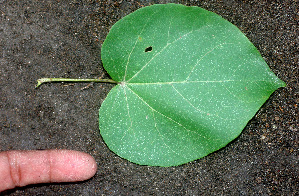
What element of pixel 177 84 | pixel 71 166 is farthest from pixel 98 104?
pixel 177 84

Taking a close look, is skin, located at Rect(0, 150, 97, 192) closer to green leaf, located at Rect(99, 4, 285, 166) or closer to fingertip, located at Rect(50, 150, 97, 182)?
fingertip, located at Rect(50, 150, 97, 182)

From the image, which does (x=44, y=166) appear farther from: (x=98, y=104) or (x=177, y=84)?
(x=177, y=84)

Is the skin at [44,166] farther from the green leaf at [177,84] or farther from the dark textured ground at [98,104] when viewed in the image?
the green leaf at [177,84]

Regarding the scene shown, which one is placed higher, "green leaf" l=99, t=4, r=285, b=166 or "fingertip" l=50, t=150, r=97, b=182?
"green leaf" l=99, t=4, r=285, b=166

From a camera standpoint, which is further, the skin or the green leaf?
the skin

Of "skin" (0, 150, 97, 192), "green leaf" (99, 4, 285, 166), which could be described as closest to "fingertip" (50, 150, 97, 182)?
"skin" (0, 150, 97, 192)

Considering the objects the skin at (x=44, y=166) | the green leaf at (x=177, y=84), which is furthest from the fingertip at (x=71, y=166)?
the green leaf at (x=177, y=84)
